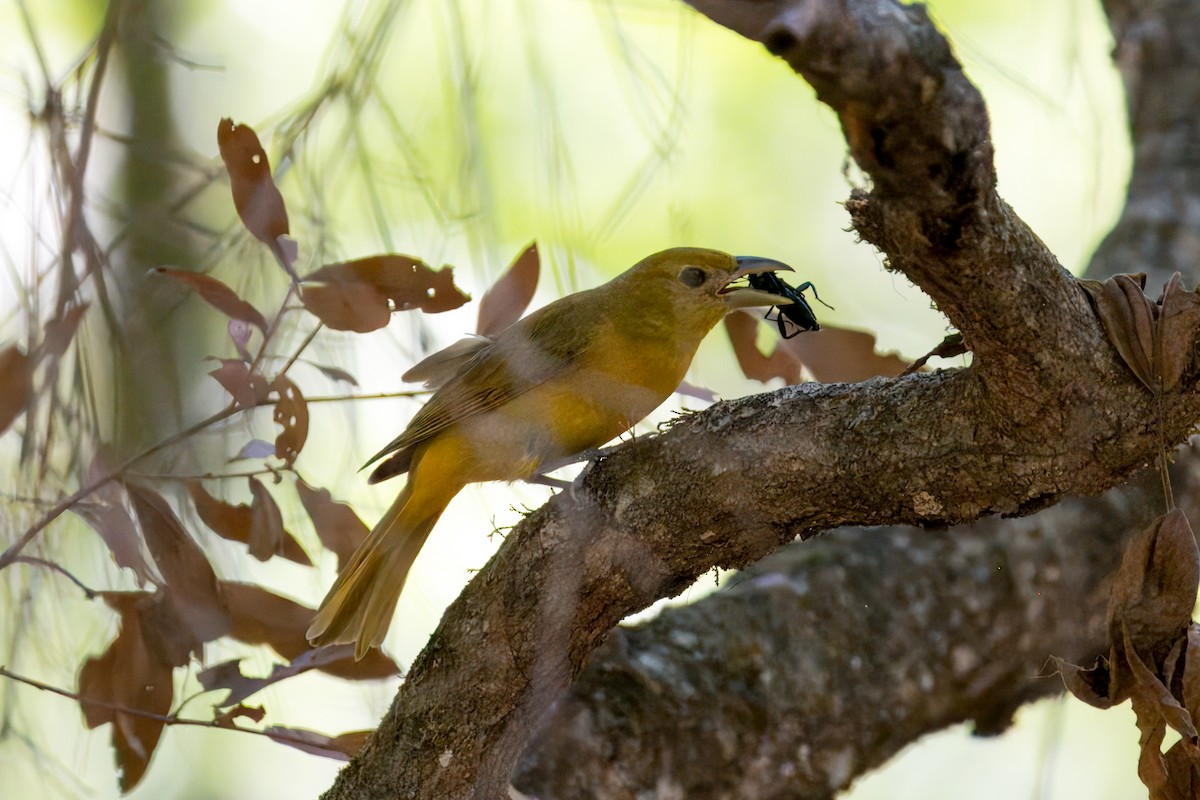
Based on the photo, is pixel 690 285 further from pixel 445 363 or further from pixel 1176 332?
pixel 1176 332

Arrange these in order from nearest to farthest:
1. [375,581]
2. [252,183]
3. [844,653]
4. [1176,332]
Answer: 1. [1176,332]
2. [252,183]
3. [375,581]
4. [844,653]

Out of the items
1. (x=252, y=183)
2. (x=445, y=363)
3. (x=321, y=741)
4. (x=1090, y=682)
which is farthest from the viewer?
(x=445, y=363)

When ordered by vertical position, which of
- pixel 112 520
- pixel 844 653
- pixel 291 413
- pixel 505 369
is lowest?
pixel 844 653

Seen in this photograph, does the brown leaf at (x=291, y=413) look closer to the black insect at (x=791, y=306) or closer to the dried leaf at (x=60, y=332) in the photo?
the dried leaf at (x=60, y=332)

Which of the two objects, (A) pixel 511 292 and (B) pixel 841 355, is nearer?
(A) pixel 511 292

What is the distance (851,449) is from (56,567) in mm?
1405

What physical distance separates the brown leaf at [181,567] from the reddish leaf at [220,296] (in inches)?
14.1

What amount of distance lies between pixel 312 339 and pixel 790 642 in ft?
4.91

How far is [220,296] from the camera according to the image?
192cm

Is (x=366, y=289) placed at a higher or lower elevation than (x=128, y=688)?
higher

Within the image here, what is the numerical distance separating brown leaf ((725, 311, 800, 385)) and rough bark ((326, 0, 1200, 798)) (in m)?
0.64

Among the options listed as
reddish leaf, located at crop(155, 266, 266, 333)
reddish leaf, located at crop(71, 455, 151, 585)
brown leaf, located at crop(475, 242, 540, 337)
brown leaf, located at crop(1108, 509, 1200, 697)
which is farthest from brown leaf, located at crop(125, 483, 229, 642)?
brown leaf, located at crop(1108, 509, 1200, 697)

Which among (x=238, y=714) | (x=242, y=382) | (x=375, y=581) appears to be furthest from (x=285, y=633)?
(x=242, y=382)

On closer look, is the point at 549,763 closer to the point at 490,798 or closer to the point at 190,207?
the point at 490,798
